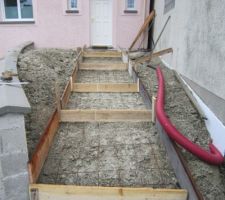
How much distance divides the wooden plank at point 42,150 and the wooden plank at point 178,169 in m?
1.51

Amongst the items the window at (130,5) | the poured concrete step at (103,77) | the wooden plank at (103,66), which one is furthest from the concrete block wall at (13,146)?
the window at (130,5)

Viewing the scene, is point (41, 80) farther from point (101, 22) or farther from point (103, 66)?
point (101, 22)

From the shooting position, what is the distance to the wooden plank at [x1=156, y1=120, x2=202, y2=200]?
2.18 meters

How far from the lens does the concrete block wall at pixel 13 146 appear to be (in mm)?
1928

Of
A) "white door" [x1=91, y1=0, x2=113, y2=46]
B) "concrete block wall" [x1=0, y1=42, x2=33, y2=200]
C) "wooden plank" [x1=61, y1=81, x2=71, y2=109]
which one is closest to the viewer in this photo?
"concrete block wall" [x1=0, y1=42, x2=33, y2=200]

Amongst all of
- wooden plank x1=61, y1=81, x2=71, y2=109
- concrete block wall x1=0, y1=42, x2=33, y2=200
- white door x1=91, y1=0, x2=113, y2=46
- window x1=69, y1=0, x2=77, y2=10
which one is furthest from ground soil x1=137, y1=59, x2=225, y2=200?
window x1=69, y1=0, x2=77, y2=10

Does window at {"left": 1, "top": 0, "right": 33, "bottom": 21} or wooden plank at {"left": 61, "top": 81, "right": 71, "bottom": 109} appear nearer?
wooden plank at {"left": 61, "top": 81, "right": 71, "bottom": 109}

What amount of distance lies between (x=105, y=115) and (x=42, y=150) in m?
1.32

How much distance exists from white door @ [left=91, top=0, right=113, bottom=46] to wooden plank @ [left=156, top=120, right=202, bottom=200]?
6.56 m

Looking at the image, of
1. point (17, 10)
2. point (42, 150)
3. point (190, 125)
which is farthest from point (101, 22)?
point (42, 150)

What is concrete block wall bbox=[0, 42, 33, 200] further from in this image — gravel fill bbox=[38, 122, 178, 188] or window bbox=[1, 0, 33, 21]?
window bbox=[1, 0, 33, 21]

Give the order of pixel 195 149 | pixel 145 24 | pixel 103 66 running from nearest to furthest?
pixel 195 149 < pixel 103 66 < pixel 145 24

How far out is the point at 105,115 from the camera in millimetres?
3824

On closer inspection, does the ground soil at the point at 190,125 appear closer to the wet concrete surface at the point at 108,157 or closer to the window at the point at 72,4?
the wet concrete surface at the point at 108,157
